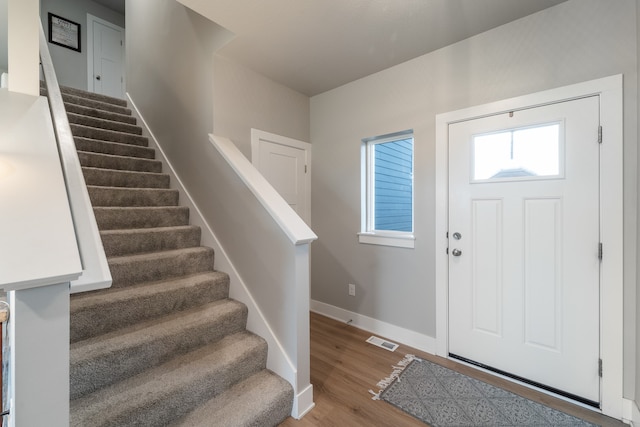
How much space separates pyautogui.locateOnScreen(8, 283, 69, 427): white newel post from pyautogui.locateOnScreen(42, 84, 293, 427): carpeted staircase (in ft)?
1.59

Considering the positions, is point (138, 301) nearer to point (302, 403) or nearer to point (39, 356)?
point (39, 356)

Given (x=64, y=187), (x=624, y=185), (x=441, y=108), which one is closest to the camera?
(x=64, y=187)

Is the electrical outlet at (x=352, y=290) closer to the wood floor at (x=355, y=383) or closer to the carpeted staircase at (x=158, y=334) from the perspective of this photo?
the wood floor at (x=355, y=383)

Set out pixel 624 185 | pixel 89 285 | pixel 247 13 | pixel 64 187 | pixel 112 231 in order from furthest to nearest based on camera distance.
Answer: pixel 112 231 → pixel 247 13 → pixel 624 185 → pixel 64 187 → pixel 89 285

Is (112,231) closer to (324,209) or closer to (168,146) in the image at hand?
(168,146)

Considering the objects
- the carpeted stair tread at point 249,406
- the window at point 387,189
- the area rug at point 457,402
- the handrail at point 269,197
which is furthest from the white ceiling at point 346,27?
the area rug at point 457,402

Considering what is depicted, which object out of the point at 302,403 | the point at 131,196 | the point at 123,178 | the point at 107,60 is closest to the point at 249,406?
the point at 302,403

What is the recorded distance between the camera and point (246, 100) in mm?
2463

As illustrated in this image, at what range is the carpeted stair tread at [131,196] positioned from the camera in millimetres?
2211

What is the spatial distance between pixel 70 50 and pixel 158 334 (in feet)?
17.7

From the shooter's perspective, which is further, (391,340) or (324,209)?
(324,209)

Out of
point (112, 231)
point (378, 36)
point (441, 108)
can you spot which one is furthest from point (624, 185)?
point (112, 231)

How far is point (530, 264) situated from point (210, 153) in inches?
99.1

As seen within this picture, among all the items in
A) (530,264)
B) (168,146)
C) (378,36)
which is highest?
(378,36)
